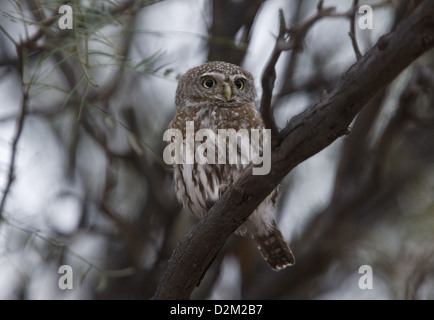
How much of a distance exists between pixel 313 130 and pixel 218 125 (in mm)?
1548

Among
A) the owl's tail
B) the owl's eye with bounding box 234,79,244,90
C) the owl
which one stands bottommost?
the owl's tail

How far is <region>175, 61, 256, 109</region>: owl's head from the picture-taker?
4.12m

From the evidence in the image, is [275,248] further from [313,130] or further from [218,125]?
[313,130]

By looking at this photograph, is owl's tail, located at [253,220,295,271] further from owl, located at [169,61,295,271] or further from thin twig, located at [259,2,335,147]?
thin twig, located at [259,2,335,147]

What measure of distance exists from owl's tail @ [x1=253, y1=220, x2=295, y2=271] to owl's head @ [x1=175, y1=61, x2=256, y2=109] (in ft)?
3.28

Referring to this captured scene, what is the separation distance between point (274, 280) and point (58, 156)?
235 centimetres

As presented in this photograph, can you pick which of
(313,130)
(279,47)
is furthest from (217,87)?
(279,47)

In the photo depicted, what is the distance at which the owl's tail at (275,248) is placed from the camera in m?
4.42

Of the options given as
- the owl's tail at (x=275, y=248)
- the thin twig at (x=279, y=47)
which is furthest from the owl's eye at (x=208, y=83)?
the thin twig at (x=279, y=47)

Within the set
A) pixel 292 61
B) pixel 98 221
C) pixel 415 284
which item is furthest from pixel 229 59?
pixel 415 284

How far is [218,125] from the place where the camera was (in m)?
3.91

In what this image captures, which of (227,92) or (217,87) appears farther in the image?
(217,87)

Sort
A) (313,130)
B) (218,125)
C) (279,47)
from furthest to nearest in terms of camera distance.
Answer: (218,125)
(313,130)
(279,47)

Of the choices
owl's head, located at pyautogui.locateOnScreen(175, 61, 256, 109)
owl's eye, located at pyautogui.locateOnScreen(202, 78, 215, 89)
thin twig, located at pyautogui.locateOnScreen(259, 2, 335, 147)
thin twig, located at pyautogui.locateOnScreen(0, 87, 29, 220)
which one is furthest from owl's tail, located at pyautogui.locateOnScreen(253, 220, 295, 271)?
thin twig, located at pyautogui.locateOnScreen(259, 2, 335, 147)
